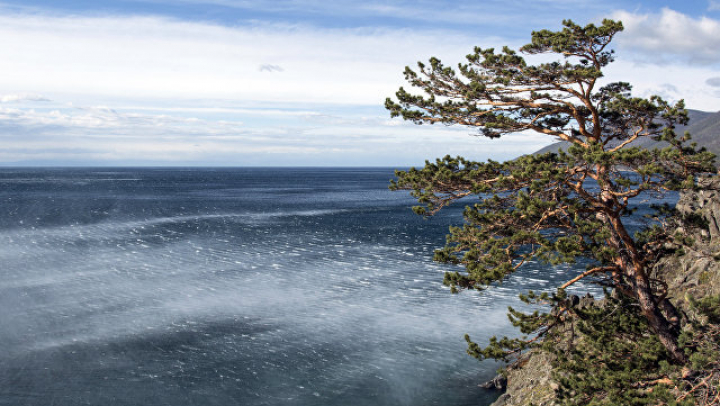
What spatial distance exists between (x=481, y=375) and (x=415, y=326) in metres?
7.27

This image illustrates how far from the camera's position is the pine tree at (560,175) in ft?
48.2

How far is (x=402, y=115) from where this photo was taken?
61.4ft

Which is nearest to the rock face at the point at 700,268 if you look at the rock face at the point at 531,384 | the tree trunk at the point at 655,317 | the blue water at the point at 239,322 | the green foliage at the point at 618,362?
the green foliage at the point at 618,362

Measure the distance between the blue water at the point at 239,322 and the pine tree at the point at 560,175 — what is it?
1127cm

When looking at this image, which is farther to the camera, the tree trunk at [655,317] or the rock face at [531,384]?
the rock face at [531,384]

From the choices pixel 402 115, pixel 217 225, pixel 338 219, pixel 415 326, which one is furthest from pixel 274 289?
pixel 338 219

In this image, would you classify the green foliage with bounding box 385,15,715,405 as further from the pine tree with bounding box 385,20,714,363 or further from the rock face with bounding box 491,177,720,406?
the rock face with bounding box 491,177,720,406

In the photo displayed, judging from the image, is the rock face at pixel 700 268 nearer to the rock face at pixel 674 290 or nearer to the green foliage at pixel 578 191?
the rock face at pixel 674 290

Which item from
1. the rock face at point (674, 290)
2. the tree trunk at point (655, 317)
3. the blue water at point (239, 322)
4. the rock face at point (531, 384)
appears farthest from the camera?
the blue water at point (239, 322)

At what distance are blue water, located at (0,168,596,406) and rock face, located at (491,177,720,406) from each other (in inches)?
82.8

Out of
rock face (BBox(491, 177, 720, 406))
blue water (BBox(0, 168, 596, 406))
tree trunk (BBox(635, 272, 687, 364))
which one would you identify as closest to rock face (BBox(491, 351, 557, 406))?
rock face (BBox(491, 177, 720, 406))

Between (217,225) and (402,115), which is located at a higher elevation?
(402,115)

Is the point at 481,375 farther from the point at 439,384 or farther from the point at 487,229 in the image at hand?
the point at 487,229

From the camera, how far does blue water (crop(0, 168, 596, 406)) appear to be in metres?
25.2
